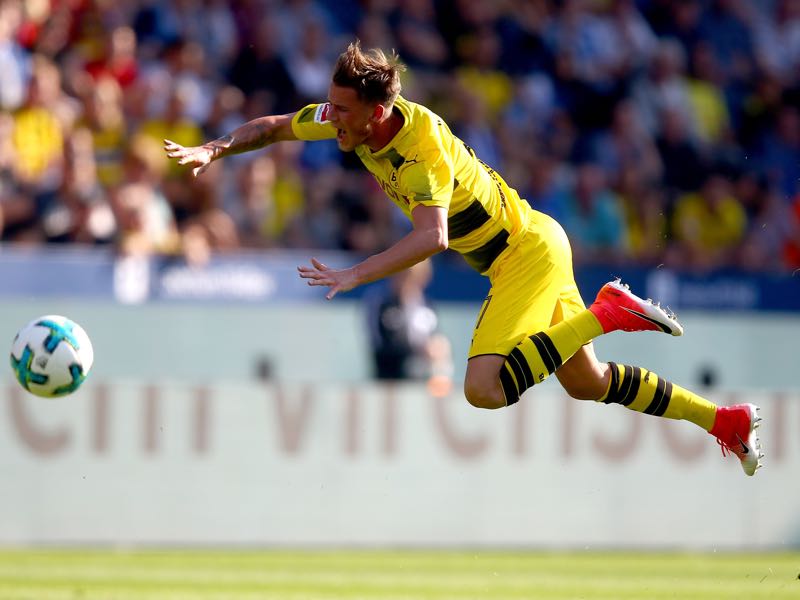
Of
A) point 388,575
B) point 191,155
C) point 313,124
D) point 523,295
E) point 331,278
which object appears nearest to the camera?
point 331,278

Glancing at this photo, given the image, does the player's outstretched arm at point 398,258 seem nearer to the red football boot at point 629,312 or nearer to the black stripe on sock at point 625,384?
the red football boot at point 629,312

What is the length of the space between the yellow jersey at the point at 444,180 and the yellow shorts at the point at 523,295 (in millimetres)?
92

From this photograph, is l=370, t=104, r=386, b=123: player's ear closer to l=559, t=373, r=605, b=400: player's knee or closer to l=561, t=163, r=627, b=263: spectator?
l=559, t=373, r=605, b=400: player's knee

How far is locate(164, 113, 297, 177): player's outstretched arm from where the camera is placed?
7914 mm

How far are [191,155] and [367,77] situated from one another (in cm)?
105

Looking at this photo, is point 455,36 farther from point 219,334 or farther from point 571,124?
point 219,334

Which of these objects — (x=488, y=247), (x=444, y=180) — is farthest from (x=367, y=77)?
(x=488, y=247)

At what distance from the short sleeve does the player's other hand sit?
23.1 inches

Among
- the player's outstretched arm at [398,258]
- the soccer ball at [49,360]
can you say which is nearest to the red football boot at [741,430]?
the player's outstretched arm at [398,258]

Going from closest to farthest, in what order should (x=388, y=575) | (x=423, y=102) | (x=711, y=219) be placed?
1. (x=388, y=575)
2. (x=423, y=102)
3. (x=711, y=219)

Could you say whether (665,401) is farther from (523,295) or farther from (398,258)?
(398,258)

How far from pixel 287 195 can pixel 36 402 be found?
368 centimetres

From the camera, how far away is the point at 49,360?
819 cm

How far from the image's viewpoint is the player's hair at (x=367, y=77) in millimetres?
7633
